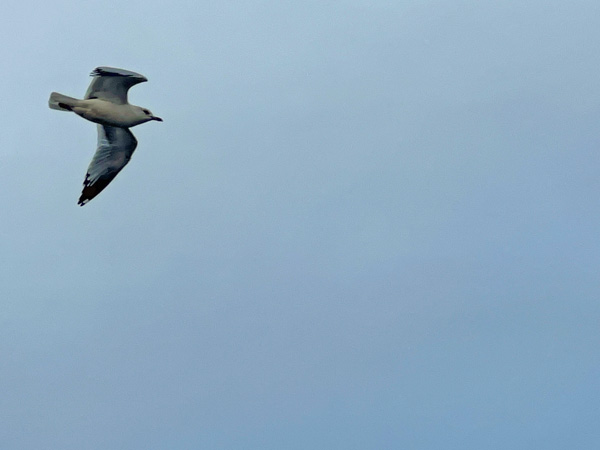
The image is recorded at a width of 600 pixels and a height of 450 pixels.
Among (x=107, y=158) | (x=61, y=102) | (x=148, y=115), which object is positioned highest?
(x=148, y=115)

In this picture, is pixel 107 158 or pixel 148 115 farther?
pixel 107 158

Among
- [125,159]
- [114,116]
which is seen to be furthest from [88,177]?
[114,116]

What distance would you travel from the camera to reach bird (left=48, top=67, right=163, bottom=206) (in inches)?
948

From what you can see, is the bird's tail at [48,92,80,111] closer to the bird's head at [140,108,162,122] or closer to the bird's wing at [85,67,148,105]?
the bird's wing at [85,67,148,105]

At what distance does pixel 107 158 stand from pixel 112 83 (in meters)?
3.48

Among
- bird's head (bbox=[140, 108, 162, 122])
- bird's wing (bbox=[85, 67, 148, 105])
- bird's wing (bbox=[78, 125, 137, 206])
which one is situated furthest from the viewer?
bird's wing (bbox=[78, 125, 137, 206])

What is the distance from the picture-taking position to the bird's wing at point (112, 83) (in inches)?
933

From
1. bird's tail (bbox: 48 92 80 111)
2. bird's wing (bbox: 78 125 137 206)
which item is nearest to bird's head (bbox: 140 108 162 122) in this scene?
bird's wing (bbox: 78 125 137 206)

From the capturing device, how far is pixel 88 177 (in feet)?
89.2

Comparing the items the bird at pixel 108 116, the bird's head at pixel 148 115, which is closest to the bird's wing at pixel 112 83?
the bird at pixel 108 116

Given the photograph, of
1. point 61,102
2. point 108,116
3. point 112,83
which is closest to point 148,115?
point 108,116

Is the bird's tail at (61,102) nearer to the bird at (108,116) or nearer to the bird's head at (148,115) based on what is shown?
the bird at (108,116)

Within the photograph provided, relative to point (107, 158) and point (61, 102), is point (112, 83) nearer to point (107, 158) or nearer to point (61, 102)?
point (61, 102)

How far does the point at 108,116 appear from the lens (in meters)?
24.7
